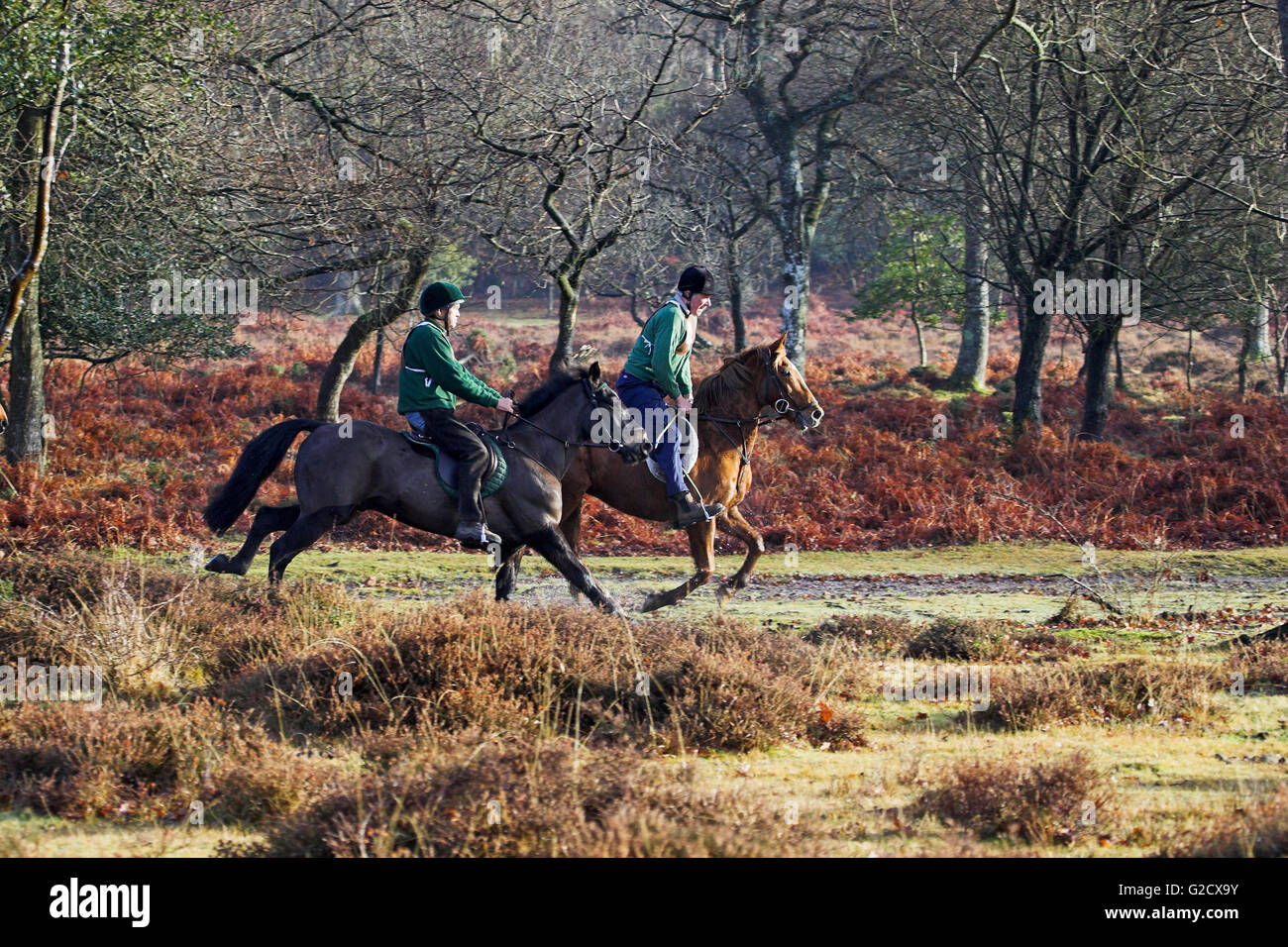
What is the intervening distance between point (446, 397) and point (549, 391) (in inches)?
40.1

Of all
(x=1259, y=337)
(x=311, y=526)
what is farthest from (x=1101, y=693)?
(x=1259, y=337)

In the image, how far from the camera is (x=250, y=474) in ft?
33.2

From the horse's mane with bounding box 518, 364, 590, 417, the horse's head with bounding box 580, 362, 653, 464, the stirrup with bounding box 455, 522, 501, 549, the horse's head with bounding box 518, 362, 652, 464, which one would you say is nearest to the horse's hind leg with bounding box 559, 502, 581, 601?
the horse's head with bounding box 580, 362, 653, 464

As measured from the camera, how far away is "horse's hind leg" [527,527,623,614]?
32.7 ft

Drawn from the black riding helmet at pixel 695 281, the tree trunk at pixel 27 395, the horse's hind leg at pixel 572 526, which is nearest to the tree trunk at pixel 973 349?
the black riding helmet at pixel 695 281

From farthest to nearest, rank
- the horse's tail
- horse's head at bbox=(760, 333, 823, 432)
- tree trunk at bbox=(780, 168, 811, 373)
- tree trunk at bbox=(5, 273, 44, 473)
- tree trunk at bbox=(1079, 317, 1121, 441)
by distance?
tree trunk at bbox=(780, 168, 811, 373), tree trunk at bbox=(1079, 317, 1121, 441), tree trunk at bbox=(5, 273, 44, 473), horse's head at bbox=(760, 333, 823, 432), the horse's tail

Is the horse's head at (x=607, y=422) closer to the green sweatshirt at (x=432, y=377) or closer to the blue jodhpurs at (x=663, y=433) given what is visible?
the blue jodhpurs at (x=663, y=433)

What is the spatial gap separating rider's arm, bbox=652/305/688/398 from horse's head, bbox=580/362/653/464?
440 millimetres

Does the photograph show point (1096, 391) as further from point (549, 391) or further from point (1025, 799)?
point (1025, 799)

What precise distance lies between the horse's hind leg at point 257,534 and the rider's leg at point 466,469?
1.34m

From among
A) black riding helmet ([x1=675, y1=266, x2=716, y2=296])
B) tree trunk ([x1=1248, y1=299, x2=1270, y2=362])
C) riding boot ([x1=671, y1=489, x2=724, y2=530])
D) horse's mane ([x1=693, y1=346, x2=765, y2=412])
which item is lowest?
riding boot ([x1=671, y1=489, x2=724, y2=530])

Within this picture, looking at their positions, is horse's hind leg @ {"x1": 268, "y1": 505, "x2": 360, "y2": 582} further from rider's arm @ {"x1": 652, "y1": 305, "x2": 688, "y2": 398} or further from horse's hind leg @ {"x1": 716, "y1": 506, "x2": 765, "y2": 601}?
horse's hind leg @ {"x1": 716, "y1": 506, "x2": 765, "y2": 601}

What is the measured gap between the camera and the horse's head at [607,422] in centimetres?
1080
